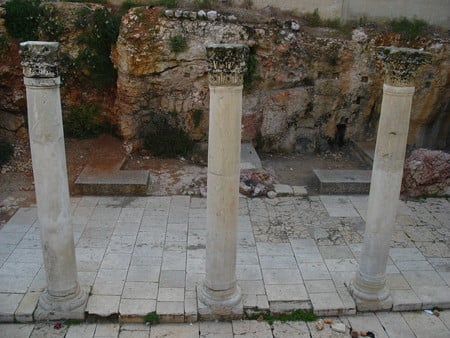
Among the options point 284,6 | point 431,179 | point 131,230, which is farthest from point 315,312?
point 284,6

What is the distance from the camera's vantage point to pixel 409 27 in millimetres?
11758

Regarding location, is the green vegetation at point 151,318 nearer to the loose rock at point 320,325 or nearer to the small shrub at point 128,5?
the loose rock at point 320,325

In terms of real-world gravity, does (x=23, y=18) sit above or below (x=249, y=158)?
above

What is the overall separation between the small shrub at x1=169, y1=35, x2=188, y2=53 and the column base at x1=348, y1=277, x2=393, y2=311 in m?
6.98

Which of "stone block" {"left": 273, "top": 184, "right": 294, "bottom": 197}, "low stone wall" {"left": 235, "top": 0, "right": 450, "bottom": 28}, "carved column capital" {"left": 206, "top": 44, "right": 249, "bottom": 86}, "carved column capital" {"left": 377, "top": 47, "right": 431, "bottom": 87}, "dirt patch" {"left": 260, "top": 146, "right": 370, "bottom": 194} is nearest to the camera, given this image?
"carved column capital" {"left": 206, "top": 44, "right": 249, "bottom": 86}

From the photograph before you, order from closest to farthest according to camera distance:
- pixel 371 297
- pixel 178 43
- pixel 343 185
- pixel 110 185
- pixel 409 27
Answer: pixel 371 297 → pixel 110 185 → pixel 343 185 → pixel 178 43 → pixel 409 27

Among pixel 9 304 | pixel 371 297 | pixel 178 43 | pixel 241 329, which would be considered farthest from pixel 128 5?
pixel 371 297

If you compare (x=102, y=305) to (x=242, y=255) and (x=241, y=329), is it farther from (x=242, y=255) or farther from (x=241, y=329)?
(x=242, y=255)

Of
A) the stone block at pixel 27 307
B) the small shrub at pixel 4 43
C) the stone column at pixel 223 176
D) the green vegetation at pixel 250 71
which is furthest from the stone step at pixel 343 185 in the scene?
the small shrub at pixel 4 43

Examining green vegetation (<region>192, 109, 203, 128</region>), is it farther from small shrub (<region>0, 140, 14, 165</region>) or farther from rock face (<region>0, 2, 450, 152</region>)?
small shrub (<region>0, 140, 14, 165</region>)

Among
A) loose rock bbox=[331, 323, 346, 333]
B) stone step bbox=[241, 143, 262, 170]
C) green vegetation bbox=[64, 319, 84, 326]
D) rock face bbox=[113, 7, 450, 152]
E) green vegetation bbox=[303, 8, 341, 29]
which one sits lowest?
loose rock bbox=[331, 323, 346, 333]

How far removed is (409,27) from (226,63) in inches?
338

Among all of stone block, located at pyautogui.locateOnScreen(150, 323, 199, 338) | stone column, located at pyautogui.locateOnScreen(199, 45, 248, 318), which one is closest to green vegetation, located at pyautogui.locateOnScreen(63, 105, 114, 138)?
stone column, located at pyautogui.locateOnScreen(199, 45, 248, 318)

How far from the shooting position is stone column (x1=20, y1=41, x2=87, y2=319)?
4957 mm
